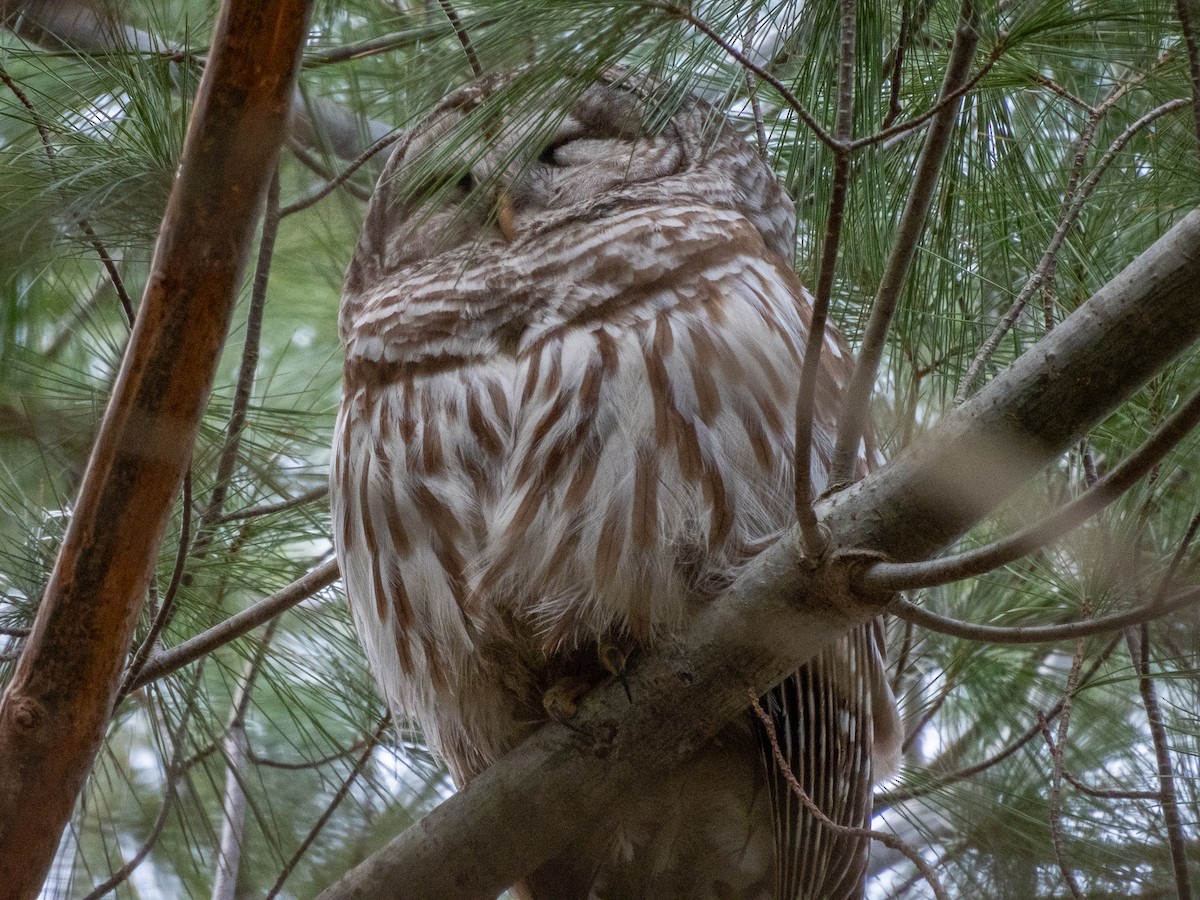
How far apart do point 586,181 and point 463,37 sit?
912 millimetres

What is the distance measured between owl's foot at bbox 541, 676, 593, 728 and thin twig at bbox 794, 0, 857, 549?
2.00 ft

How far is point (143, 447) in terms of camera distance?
1.84 meters

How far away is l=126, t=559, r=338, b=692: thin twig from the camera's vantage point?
2467 mm

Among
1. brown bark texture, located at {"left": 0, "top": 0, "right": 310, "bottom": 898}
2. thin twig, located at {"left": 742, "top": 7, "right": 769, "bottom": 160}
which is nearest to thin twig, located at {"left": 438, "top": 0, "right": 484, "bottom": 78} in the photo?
brown bark texture, located at {"left": 0, "top": 0, "right": 310, "bottom": 898}

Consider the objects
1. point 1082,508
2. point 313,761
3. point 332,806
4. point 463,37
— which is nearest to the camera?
point 1082,508

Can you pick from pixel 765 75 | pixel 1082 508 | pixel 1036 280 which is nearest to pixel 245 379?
pixel 765 75

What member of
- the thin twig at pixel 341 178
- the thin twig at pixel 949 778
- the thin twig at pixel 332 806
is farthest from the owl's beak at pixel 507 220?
the thin twig at pixel 949 778

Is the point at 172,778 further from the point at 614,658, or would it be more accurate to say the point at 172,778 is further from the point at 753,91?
the point at 753,91

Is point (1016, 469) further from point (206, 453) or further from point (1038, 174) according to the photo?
point (206, 453)

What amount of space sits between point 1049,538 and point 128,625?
1.23m

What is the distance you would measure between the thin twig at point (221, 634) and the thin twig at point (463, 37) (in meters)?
1.08

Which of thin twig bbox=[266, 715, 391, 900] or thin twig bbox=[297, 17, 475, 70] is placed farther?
thin twig bbox=[266, 715, 391, 900]

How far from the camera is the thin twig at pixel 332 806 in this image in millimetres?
3002

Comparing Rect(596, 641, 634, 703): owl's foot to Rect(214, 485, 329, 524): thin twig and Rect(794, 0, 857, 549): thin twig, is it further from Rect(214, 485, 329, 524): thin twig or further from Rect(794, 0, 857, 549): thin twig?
Rect(214, 485, 329, 524): thin twig
